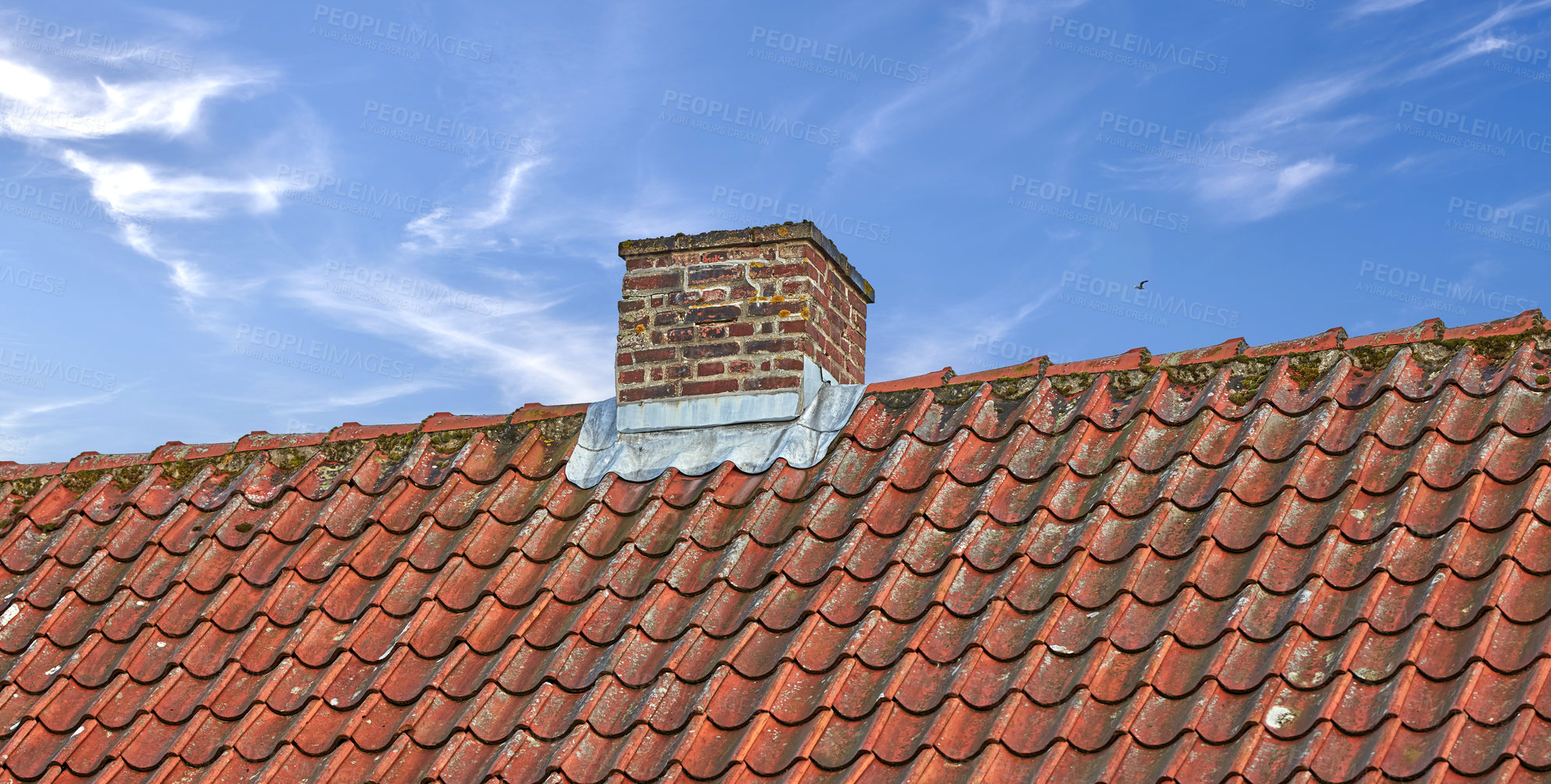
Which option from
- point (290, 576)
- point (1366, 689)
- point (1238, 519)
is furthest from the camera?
point (290, 576)

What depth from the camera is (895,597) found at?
16.6ft

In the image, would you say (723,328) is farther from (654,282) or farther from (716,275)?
(654,282)

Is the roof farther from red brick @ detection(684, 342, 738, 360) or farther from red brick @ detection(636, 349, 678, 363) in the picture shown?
red brick @ detection(684, 342, 738, 360)

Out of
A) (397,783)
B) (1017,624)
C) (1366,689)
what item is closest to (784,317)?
(1017,624)

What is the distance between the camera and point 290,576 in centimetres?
600

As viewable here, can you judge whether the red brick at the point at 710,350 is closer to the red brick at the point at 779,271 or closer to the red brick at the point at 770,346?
the red brick at the point at 770,346

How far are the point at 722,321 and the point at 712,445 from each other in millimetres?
630

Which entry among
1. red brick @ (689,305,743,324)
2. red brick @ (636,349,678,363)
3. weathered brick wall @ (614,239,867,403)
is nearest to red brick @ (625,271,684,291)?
weathered brick wall @ (614,239,867,403)

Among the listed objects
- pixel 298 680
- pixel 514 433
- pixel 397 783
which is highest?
pixel 514 433

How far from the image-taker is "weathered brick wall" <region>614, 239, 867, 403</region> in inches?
260

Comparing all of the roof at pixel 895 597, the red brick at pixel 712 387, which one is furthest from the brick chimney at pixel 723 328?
the roof at pixel 895 597

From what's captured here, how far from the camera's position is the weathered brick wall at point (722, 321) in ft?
21.6

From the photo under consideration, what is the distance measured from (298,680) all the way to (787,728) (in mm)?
1937

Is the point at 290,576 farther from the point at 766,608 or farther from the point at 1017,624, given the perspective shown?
the point at 1017,624
